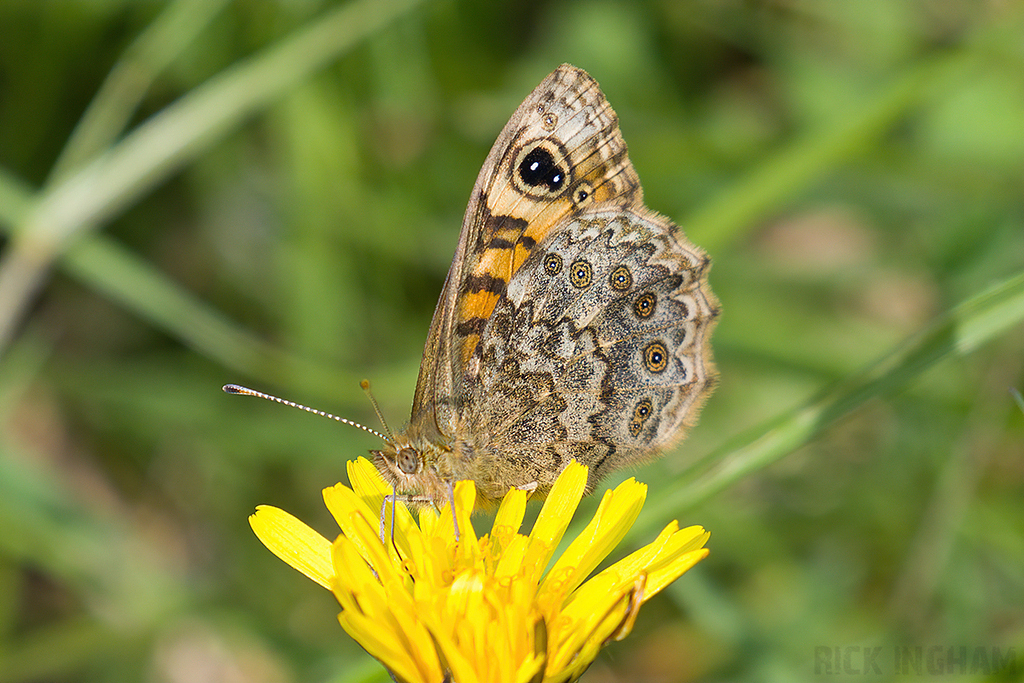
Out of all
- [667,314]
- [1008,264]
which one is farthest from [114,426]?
[1008,264]

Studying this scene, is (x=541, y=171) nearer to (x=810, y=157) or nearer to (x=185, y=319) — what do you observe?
(x=810, y=157)

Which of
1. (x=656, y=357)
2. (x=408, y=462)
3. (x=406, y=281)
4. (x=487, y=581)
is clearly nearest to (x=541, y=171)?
(x=656, y=357)

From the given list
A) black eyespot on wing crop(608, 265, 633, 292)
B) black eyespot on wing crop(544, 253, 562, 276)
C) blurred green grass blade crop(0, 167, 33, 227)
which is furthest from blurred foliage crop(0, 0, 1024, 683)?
black eyespot on wing crop(544, 253, 562, 276)

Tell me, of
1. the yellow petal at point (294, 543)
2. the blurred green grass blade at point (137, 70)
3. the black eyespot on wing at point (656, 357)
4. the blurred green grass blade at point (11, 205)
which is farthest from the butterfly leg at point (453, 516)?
the blurred green grass blade at point (137, 70)

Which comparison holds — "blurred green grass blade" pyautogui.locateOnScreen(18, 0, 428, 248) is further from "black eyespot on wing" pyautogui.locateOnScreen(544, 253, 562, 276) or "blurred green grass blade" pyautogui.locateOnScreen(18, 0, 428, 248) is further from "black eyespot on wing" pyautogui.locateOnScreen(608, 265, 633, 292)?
"black eyespot on wing" pyautogui.locateOnScreen(608, 265, 633, 292)

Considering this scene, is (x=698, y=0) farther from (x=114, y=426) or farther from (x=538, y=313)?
(x=114, y=426)

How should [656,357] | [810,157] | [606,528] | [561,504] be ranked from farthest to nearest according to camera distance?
[810,157]
[656,357]
[561,504]
[606,528]
